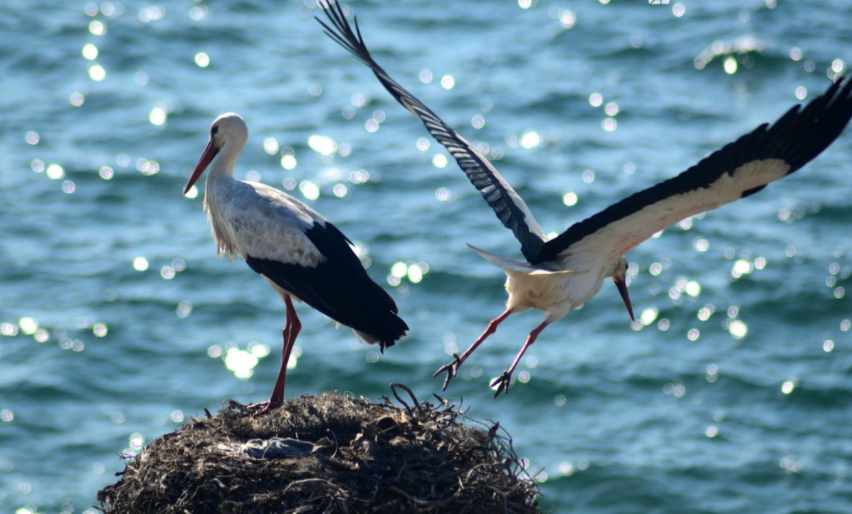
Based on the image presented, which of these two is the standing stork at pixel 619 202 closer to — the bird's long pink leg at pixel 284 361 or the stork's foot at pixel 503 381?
the stork's foot at pixel 503 381

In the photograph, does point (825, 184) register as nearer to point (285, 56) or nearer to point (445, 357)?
point (445, 357)

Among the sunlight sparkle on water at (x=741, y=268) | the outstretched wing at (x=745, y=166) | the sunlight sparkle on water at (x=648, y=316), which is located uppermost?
the sunlight sparkle on water at (x=741, y=268)

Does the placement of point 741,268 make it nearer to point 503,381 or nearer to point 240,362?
point 240,362

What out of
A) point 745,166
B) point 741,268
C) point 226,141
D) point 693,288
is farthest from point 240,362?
point 745,166

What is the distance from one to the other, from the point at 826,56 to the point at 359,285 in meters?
20.2

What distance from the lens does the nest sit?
7695mm

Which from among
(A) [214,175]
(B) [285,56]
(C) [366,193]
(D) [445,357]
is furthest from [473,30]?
(A) [214,175]

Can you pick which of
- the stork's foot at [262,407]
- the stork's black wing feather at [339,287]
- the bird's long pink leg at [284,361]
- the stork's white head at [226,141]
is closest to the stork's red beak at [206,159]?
the stork's white head at [226,141]

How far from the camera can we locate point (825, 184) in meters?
24.0

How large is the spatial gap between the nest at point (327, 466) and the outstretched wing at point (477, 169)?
5.91 feet

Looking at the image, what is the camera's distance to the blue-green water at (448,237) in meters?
19.3

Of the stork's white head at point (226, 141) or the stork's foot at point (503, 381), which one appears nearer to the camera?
the stork's foot at point (503, 381)

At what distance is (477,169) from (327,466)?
135 inches

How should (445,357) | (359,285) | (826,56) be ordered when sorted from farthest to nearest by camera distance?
(826,56)
(445,357)
(359,285)
